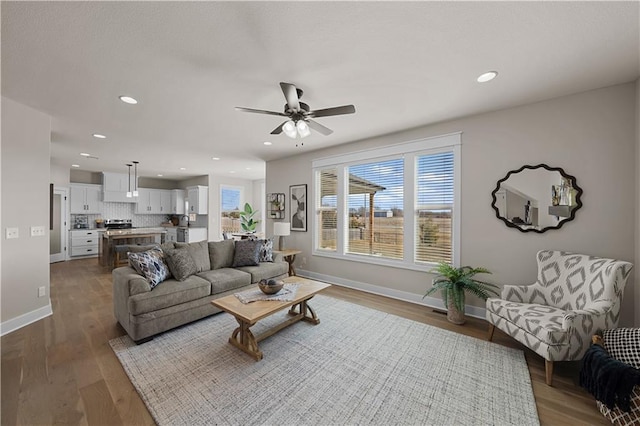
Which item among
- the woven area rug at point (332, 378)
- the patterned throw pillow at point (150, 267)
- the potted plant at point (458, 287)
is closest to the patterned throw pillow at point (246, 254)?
the patterned throw pillow at point (150, 267)

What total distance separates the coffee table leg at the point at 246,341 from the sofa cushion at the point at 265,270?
115cm

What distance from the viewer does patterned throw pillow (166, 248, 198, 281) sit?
3.07 meters

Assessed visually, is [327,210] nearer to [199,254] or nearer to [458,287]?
[199,254]

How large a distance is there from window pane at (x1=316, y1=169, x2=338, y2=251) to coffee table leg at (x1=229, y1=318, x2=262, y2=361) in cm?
257

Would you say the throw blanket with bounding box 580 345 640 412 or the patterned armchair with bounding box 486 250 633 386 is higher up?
the patterned armchair with bounding box 486 250 633 386

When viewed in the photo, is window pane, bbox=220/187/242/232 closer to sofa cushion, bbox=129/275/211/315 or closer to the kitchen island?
the kitchen island

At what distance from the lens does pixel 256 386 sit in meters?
1.88

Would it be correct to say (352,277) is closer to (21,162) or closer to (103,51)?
(103,51)

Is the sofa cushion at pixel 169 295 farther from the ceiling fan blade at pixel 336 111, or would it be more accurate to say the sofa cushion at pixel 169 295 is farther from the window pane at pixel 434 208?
the window pane at pixel 434 208

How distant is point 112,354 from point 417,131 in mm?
4543

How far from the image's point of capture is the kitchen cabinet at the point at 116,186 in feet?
23.9

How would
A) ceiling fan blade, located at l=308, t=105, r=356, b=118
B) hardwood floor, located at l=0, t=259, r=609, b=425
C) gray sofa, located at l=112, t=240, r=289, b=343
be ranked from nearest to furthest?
1. hardwood floor, located at l=0, t=259, r=609, b=425
2. ceiling fan blade, located at l=308, t=105, r=356, b=118
3. gray sofa, located at l=112, t=240, r=289, b=343

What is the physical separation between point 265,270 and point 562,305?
3550 millimetres

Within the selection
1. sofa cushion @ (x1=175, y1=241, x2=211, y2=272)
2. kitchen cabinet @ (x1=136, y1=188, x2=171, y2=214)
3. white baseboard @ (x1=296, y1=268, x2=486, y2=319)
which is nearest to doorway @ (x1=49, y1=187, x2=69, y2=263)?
kitchen cabinet @ (x1=136, y1=188, x2=171, y2=214)
